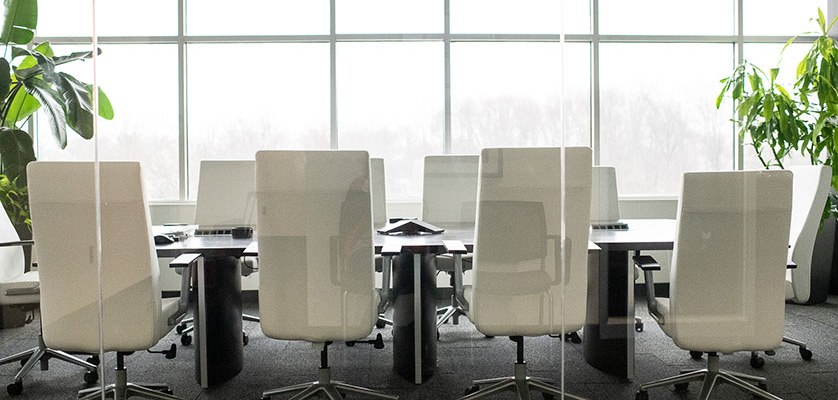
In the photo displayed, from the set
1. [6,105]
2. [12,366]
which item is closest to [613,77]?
[6,105]

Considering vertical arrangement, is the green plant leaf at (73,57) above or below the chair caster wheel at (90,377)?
above

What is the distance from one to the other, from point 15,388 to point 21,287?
1.49 feet

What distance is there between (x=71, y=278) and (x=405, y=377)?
1540mm

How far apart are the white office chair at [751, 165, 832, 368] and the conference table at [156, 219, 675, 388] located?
59 cm

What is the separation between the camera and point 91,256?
2662 millimetres

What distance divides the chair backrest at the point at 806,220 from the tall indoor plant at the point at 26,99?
3.11 metres

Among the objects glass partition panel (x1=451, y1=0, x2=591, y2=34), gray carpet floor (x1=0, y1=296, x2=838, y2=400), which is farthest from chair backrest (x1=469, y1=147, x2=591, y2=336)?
glass partition panel (x1=451, y1=0, x2=591, y2=34)

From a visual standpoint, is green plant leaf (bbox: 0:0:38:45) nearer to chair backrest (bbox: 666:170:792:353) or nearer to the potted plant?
the potted plant

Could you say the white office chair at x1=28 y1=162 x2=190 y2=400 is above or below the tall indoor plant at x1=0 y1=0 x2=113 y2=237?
below

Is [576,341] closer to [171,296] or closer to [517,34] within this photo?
[517,34]

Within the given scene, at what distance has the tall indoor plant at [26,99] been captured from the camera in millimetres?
2674

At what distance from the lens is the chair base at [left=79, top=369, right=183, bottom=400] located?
2752 mm

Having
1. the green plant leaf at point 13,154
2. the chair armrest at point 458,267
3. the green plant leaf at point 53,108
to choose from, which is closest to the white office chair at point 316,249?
the chair armrest at point 458,267

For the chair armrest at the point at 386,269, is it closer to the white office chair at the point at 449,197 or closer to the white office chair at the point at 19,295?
the white office chair at the point at 449,197
